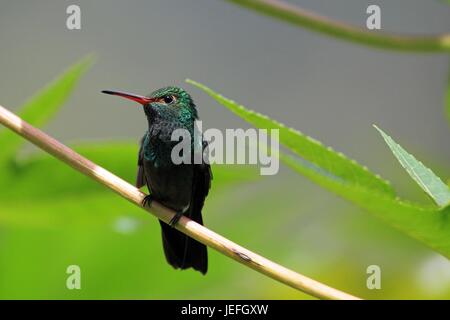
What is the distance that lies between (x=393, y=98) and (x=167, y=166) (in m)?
3.31

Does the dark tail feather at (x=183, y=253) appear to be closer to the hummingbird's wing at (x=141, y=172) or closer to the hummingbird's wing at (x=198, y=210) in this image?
the hummingbird's wing at (x=198, y=210)

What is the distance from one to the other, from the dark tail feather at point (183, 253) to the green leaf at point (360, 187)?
49 centimetres

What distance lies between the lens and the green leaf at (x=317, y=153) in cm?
74

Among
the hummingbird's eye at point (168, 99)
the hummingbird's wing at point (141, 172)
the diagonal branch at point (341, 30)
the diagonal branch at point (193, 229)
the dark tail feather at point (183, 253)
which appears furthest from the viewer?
the hummingbird's eye at point (168, 99)

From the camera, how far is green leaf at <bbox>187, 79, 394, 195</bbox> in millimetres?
744

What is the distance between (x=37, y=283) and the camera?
1.17 meters

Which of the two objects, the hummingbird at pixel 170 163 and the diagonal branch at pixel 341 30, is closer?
the diagonal branch at pixel 341 30

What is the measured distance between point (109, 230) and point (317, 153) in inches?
21.7

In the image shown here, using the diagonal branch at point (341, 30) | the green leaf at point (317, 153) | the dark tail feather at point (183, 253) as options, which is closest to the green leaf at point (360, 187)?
the green leaf at point (317, 153)

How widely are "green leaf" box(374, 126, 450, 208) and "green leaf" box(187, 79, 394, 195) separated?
0.09 ft

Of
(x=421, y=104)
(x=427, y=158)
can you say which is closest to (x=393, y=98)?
(x=421, y=104)

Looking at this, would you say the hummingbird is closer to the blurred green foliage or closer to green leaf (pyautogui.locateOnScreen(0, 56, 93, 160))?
the blurred green foliage

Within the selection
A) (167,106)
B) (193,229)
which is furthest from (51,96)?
(167,106)

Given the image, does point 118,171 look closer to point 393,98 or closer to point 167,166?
point 167,166
